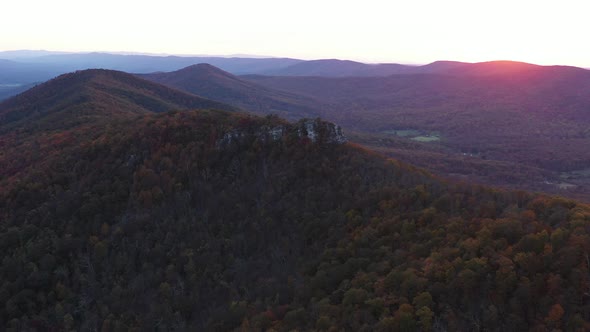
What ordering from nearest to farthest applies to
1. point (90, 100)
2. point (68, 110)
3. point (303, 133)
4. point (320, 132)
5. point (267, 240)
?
point (267, 240) → point (303, 133) → point (320, 132) → point (68, 110) → point (90, 100)

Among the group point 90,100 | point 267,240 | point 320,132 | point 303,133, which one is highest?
point 90,100

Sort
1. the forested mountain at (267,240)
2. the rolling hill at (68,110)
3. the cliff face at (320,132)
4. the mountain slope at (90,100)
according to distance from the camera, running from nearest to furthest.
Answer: the forested mountain at (267,240)
the cliff face at (320,132)
the rolling hill at (68,110)
the mountain slope at (90,100)

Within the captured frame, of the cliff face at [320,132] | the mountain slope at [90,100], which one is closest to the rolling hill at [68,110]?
the mountain slope at [90,100]

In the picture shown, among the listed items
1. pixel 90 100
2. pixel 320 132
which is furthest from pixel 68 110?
pixel 320 132

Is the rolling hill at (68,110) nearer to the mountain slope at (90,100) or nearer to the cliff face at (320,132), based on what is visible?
the mountain slope at (90,100)

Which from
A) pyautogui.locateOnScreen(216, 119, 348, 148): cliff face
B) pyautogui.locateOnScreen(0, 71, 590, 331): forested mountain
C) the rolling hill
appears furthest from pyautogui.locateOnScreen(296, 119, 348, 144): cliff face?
the rolling hill

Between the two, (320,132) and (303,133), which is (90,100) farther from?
(320,132)

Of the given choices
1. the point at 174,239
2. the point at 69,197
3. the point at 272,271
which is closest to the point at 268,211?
the point at 272,271
